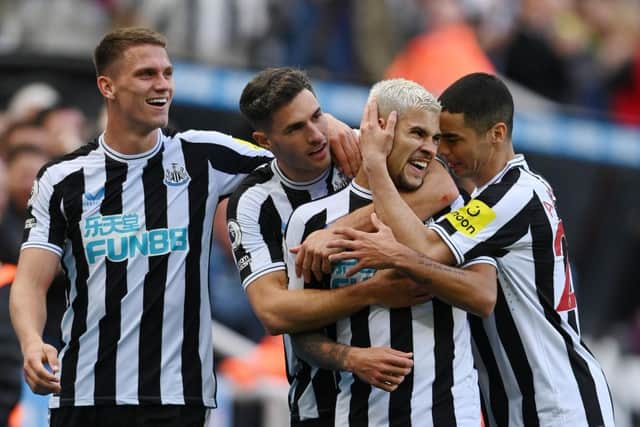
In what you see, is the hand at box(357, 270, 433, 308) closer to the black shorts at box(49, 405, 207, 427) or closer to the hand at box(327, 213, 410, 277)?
the hand at box(327, 213, 410, 277)

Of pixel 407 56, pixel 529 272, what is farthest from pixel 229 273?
→ pixel 529 272

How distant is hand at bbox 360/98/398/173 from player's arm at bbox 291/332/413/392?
0.67 metres

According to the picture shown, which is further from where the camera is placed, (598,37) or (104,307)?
(598,37)

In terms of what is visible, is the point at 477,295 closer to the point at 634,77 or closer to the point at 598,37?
the point at 634,77

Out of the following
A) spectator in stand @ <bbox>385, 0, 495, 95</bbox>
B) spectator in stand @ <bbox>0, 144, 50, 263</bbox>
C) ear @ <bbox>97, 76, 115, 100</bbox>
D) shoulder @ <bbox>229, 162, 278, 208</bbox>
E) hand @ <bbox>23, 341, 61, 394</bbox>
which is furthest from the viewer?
spectator in stand @ <bbox>385, 0, 495, 95</bbox>

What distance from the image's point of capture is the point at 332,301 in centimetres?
560

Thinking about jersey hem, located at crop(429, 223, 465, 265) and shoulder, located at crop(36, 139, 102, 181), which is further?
shoulder, located at crop(36, 139, 102, 181)

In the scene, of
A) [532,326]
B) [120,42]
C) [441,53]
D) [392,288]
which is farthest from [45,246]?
A: [441,53]

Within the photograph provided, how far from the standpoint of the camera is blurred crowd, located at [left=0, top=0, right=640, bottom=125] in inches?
464

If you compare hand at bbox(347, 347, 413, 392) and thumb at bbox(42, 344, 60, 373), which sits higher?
thumb at bbox(42, 344, 60, 373)

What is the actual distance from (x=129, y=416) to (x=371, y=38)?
7069 mm

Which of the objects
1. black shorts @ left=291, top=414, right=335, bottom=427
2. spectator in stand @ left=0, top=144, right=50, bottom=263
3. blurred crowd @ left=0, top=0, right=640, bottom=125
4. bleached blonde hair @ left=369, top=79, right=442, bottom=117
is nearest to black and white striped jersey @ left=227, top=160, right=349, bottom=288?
bleached blonde hair @ left=369, top=79, right=442, bottom=117

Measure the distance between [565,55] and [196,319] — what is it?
8.93 meters

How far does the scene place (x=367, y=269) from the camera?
5.64 meters
